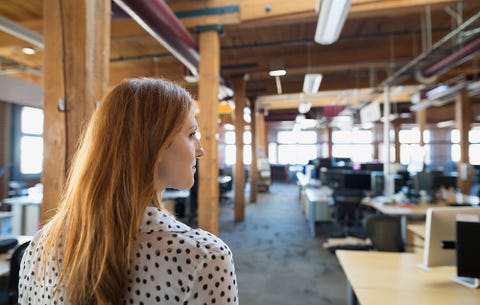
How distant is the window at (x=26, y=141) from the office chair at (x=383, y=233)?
30.1 feet

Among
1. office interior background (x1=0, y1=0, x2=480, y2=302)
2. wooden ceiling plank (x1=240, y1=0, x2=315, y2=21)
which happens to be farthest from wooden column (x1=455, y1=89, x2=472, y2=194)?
wooden ceiling plank (x1=240, y1=0, x2=315, y2=21)

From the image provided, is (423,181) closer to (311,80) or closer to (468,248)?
(311,80)

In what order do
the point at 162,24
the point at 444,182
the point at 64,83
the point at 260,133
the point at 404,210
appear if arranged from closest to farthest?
the point at 64,83 < the point at 162,24 < the point at 404,210 < the point at 444,182 < the point at 260,133

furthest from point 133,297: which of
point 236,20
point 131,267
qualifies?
point 236,20

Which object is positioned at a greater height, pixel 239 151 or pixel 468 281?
pixel 239 151

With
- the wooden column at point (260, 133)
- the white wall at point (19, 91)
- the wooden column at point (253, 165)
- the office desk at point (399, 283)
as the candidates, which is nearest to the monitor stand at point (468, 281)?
the office desk at point (399, 283)

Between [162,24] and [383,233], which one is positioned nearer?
[162,24]

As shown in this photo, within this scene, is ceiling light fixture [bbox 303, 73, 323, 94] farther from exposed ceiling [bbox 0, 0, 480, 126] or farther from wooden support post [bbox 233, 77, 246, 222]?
wooden support post [bbox 233, 77, 246, 222]

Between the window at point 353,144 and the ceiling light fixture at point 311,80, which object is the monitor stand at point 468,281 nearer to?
the ceiling light fixture at point 311,80

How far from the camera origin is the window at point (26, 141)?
8.12 meters

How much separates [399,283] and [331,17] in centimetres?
226

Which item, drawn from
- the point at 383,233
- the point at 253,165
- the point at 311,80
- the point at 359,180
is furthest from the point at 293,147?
the point at 383,233

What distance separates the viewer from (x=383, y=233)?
3.15m

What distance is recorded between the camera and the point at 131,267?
2.02ft
